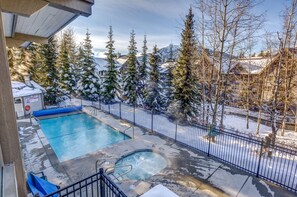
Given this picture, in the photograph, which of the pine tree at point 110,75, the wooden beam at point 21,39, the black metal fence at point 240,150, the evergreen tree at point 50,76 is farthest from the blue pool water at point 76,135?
the wooden beam at point 21,39

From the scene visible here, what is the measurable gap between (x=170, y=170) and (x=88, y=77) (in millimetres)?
14311

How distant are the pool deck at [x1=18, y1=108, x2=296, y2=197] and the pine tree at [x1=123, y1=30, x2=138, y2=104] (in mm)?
8334

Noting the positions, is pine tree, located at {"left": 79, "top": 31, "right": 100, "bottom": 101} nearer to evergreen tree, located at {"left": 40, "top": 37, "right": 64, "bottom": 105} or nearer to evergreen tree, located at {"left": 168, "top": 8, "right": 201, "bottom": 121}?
evergreen tree, located at {"left": 40, "top": 37, "right": 64, "bottom": 105}

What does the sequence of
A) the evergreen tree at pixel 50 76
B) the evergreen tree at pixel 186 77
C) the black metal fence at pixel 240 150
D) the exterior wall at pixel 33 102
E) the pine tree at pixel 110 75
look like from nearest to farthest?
1. the black metal fence at pixel 240 150
2. the evergreen tree at pixel 186 77
3. the exterior wall at pixel 33 102
4. the evergreen tree at pixel 50 76
5. the pine tree at pixel 110 75

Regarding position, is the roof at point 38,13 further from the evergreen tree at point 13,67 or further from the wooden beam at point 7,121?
the evergreen tree at point 13,67

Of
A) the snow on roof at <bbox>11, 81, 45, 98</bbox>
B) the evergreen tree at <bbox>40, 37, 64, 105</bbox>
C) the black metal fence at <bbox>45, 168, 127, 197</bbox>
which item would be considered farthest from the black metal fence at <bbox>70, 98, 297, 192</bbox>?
the evergreen tree at <bbox>40, 37, 64, 105</bbox>

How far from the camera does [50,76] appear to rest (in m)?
16.0

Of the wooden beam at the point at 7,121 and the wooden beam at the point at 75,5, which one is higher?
the wooden beam at the point at 75,5

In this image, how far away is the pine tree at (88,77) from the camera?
685 inches

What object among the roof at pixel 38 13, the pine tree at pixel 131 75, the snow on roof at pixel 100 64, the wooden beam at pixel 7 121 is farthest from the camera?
the snow on roof at pixel 100 64

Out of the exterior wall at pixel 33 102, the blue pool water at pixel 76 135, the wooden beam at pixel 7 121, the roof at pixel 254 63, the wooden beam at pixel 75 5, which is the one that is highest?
the roof at pixel 254 63

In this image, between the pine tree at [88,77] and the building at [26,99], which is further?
the pine tree at [88,77]

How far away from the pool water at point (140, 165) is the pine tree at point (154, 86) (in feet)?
23.8

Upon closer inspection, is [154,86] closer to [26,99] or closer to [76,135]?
[76,135]
